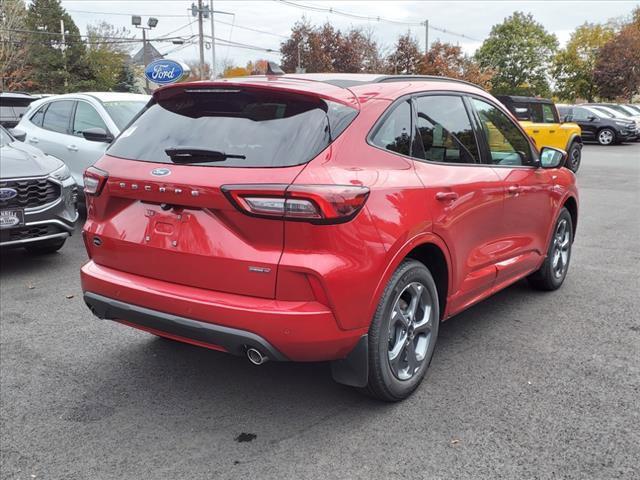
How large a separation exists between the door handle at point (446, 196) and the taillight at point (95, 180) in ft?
6.00

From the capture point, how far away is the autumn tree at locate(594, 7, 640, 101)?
155 feet

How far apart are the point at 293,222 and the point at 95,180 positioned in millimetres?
1313

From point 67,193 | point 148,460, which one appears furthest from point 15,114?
point 148,460

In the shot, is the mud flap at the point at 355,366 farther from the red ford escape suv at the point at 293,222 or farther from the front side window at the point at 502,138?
the front side window at the point at 502,138

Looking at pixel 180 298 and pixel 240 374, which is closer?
pixel 180 298

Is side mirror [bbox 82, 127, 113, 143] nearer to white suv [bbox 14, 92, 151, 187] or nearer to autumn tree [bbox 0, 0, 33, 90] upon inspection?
white suv [bbox 14, 92, 151, 187]

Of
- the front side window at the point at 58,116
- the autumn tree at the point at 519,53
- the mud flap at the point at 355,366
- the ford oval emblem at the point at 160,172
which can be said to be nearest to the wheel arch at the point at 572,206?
the mud flap at the point at 355,366

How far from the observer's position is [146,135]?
3.46 m

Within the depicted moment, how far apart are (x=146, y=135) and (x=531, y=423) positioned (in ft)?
8.40

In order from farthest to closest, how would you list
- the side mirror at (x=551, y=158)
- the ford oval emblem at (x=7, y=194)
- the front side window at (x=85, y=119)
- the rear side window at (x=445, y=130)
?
the front side window at (x=85, y=119)
the ford oval emblem at (x=7, y=194)
the side mirror at (x=551, y=158)
the rear side window at (x=445, y=130)

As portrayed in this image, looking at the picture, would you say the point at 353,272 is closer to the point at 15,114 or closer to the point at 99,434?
the point at 99,434

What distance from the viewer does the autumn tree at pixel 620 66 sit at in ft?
155

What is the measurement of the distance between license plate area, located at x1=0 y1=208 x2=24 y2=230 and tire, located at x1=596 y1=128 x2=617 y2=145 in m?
26.4

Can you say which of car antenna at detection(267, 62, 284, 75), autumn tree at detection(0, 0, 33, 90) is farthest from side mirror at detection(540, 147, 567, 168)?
autumn tree at detection(0, 0, 33, 90)
